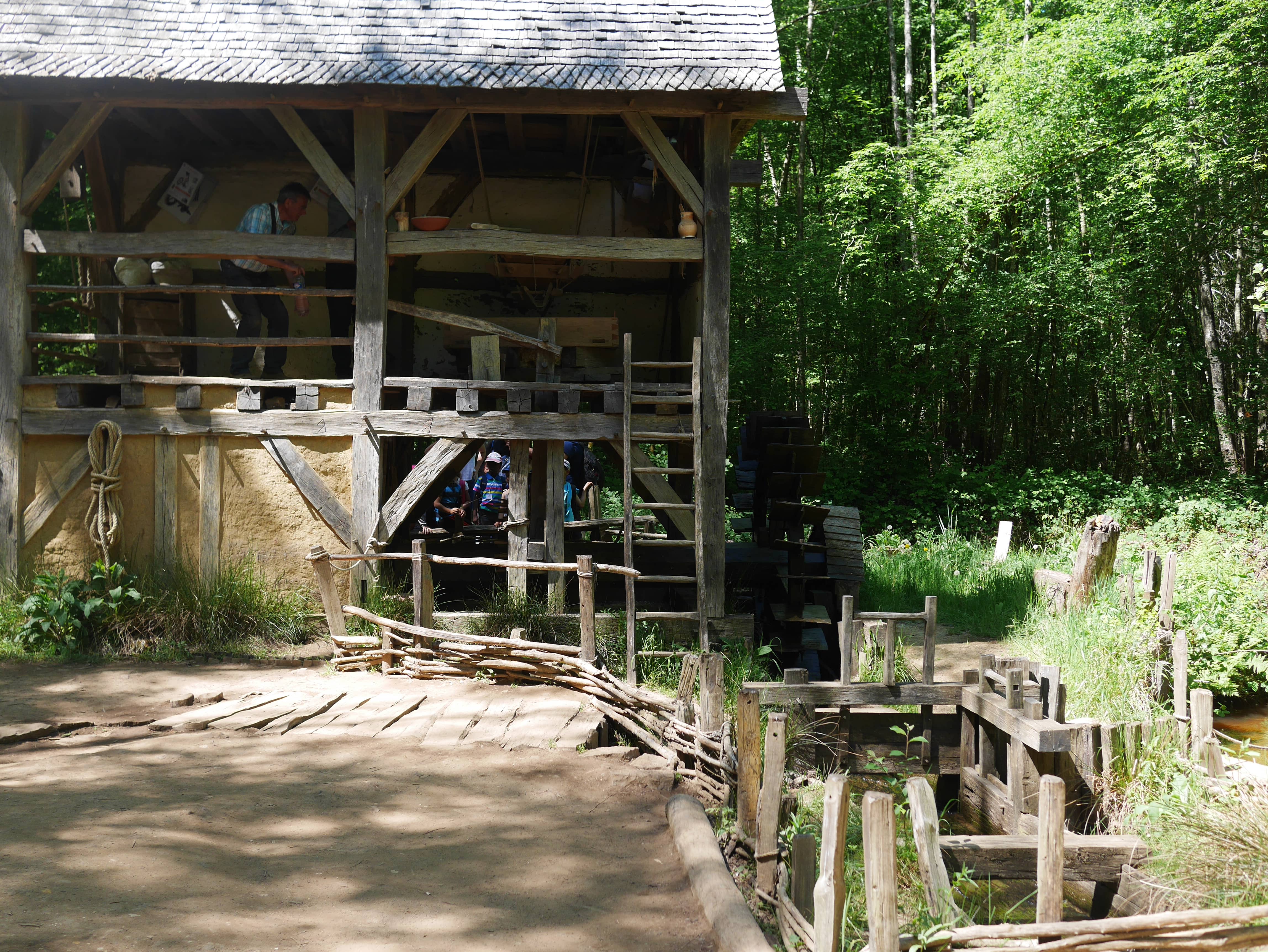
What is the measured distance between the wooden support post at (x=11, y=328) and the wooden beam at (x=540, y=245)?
310 cm

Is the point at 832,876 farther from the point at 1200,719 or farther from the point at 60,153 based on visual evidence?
the point at 60,153

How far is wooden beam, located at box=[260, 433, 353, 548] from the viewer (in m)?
8.22

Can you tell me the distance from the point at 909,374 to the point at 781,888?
48.6ft

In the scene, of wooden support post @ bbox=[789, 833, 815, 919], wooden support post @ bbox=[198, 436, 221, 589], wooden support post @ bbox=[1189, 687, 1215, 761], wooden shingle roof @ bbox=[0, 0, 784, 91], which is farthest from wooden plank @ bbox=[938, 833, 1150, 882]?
wooden support post @ bbox=[198, 436, 221, 589]

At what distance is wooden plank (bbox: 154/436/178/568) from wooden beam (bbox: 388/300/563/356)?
219cm

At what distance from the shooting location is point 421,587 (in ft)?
23.5

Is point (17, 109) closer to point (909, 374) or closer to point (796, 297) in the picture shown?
point (796, 297)

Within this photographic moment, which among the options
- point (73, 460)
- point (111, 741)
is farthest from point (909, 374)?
point (111, 741)

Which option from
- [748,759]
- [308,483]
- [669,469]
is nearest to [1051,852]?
[748,759]

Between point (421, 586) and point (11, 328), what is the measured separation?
430 cm

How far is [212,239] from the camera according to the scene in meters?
8.25

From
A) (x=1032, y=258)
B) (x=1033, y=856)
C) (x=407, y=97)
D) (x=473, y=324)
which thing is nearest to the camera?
(x=1033, y=856)

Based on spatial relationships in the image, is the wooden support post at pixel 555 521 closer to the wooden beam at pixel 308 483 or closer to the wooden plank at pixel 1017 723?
the wooden beam at pixel 308 483

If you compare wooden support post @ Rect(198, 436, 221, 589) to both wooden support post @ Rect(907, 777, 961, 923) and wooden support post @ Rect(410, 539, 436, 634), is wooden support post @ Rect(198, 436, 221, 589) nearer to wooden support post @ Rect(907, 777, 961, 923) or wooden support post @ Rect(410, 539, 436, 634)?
wooden support post @ Rect(410, 539, 436, 634)
